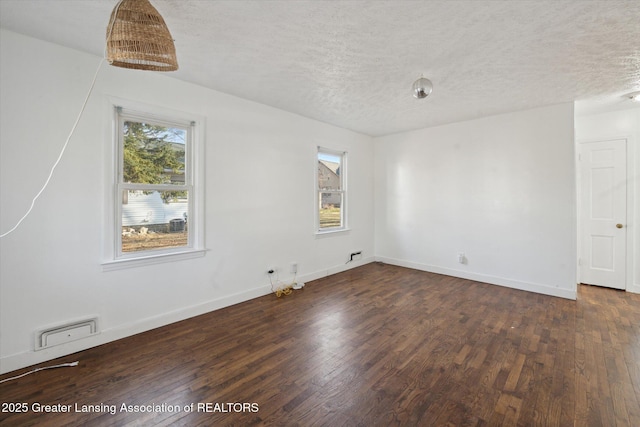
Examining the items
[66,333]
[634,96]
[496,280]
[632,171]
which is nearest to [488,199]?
[496,280]

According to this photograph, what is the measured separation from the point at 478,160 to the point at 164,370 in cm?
494

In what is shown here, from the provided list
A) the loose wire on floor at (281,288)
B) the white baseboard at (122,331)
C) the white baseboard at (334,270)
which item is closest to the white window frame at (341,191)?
the white baseboard at (334,270)

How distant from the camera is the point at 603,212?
4.17 meters

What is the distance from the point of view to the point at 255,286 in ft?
12.3

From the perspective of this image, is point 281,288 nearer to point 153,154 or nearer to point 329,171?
point 329,171

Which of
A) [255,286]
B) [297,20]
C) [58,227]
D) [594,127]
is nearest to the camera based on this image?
[297,20]

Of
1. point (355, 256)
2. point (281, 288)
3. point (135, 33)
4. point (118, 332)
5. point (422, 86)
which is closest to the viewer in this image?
point (135, 33)

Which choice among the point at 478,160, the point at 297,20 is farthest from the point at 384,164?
the point at 297,20

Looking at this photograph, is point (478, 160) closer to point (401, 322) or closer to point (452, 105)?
point (452, 105)

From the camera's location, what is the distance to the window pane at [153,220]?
2770 millimetres

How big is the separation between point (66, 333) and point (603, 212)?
269 inches

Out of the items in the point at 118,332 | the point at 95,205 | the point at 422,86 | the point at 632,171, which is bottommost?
the point at 118,332

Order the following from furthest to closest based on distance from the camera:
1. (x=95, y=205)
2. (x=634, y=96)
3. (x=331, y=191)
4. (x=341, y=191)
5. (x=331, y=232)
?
(x=341, y=191), (x=331, y=191), (x=331, y=232), (x=634, y=96), (x=95, y=205)

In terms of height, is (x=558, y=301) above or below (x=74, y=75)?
below
